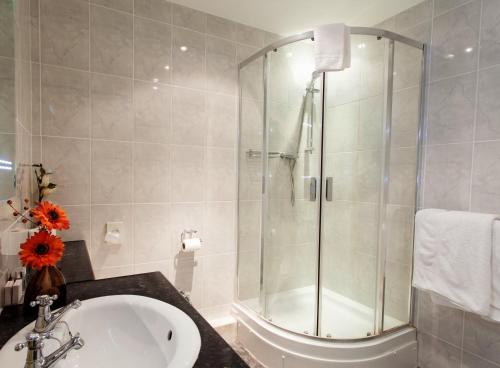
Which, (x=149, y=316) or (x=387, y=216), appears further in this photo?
(x=387, y=216)

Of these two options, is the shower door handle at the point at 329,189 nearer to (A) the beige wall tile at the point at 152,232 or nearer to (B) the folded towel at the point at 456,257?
(B) the folded towel at the point at 456,257

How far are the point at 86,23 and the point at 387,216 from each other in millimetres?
2274

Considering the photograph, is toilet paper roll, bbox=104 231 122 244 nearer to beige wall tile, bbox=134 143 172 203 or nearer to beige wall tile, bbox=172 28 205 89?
beige wall tile, bbox=134 143 172 203

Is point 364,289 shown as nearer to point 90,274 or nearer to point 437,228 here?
point 437,228

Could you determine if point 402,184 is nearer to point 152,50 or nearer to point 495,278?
point 495,278

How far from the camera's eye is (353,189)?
201 cm

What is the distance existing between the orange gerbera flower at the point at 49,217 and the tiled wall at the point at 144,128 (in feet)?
3.41

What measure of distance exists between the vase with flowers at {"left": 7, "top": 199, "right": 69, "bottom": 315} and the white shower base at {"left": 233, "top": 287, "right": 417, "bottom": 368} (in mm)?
1378

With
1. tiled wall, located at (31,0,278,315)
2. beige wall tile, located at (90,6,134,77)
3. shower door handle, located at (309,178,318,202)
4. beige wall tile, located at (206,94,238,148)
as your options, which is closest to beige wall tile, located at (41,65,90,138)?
tiled wall, located at (31,0,278,315)

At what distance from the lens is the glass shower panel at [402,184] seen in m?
1.88

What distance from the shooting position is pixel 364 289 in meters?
2.05

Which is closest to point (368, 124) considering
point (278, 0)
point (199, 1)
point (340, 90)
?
point (340, 90)

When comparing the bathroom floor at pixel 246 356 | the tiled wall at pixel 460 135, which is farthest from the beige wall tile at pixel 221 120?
the bathroom floor at pixel 246 356

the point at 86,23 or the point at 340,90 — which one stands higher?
the point at 86,23
